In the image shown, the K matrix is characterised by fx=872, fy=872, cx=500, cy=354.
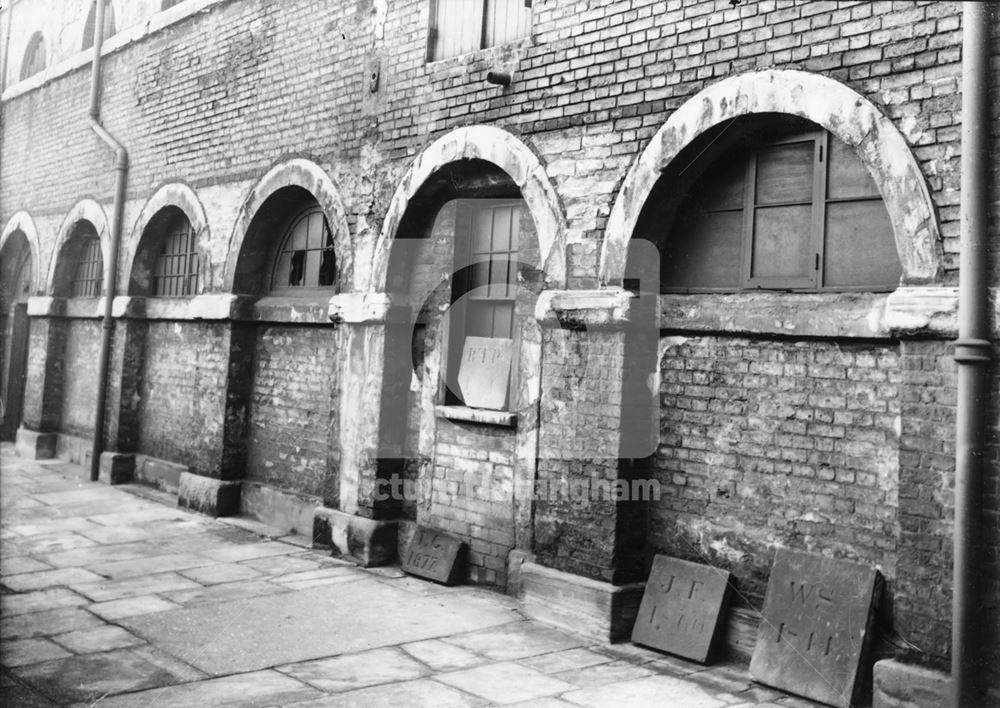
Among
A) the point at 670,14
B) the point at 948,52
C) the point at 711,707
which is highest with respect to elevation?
the point at 670,14

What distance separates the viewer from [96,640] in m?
4.92

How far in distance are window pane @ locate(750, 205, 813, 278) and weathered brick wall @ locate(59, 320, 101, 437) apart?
30.4 feet

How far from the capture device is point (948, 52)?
3959 mm

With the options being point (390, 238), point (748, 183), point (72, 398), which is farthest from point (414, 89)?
point (72, 398)

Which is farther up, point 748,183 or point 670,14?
point 670,14

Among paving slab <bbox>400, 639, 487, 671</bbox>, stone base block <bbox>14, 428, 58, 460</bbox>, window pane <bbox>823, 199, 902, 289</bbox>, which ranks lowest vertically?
paving slab <bbox>400, 639, 487, 671</bbox>

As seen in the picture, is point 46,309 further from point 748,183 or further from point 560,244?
point 748,183

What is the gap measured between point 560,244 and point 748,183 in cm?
124

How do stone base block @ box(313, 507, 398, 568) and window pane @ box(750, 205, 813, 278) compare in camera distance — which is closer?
window pane @ box(750, 205, 813, 278)

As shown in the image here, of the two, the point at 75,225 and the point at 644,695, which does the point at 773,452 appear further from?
the point at 75,225

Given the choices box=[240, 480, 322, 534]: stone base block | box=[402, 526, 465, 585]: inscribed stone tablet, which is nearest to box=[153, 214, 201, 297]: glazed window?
box=[240, 480, 322, 534]: stone base block

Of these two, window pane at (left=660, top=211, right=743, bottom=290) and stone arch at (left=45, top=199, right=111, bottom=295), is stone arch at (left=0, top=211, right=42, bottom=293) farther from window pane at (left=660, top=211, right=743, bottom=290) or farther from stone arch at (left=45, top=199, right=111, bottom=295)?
window pane at (left=660, top=211, right=743, bottom=290)

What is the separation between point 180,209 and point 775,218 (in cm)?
722

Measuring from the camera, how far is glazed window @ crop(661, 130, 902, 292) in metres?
4.48
